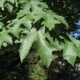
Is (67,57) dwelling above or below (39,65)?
above

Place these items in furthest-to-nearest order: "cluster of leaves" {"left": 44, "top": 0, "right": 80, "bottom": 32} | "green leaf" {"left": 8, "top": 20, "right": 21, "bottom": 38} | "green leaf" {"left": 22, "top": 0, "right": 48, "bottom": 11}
A: "cluster of leaves" {"left": 44, "top": 0, "right": 80, "bottom": 32}, "green leaf" {"left": 22, "top": 0, "right": 48, "bottom": 11}, "green leaf" {"left": 8, "top": 20, "right": 21, "bottom": 38}

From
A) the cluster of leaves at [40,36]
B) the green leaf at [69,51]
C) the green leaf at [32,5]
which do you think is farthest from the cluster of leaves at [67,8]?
the green leaf at [69,51]

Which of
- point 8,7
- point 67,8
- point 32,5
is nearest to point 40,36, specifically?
point 32,5

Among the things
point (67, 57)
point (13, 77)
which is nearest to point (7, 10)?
point (67, 57)

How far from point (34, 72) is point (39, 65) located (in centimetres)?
25

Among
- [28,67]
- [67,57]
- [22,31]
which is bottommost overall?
[28,67]

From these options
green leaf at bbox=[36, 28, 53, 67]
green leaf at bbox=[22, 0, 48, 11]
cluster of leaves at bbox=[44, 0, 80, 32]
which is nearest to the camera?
green leaf at bbox=[36, 28, 53, 67]

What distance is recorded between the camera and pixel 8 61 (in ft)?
21.2

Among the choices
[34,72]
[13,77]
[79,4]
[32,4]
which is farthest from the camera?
[34,72]

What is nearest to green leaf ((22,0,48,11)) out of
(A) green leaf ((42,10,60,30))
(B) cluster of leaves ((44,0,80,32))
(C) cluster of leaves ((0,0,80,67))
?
(C) cluster of leaves ((0,0,80,67))

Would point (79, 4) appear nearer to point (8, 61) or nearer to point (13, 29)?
point (13, 29)

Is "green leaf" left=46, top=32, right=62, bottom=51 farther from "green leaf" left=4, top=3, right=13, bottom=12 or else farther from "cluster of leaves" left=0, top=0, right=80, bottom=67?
"green leaf" left=4, top=3, right=13, bottom=12

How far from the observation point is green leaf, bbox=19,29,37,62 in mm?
1790

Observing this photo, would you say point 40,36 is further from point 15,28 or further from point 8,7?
point 8,7
